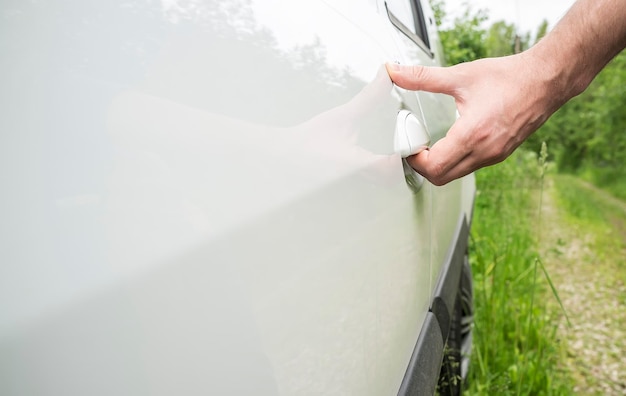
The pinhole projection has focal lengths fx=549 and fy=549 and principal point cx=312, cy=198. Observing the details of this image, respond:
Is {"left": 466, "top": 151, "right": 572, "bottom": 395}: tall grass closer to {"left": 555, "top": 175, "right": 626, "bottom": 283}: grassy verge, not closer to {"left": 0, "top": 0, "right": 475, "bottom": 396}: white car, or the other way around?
{"left": 0, "top": 0, "right": 475, "bottom": 396}: white car

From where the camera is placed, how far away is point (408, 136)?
121cm

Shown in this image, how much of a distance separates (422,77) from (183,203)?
87 cm

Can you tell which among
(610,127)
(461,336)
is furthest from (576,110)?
(461,336)

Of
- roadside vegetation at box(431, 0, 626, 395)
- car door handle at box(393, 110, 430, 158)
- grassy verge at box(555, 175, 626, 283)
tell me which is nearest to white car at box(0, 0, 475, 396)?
car door handle at box(393, 110, 430, 158)

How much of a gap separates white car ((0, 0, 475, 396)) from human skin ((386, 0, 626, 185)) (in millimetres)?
347

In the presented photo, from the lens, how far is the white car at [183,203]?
17.2 inches

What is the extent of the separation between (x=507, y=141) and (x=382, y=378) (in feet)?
2.14

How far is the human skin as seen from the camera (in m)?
1.25

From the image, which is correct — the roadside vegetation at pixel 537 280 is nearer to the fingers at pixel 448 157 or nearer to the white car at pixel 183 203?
the fingers at pixel 448 157

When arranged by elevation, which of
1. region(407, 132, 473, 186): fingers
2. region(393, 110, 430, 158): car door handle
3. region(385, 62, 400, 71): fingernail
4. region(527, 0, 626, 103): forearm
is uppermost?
region(385, 62, 400, 71): fingernail

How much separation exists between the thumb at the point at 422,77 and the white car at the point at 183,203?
0.33 meters

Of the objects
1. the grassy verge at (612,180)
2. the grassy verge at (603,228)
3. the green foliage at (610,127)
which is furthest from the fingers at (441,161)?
the grassy verge at (612,180)

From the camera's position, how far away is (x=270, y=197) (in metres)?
0.66

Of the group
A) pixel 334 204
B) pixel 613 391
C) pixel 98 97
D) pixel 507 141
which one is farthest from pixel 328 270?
pixel 613 391
